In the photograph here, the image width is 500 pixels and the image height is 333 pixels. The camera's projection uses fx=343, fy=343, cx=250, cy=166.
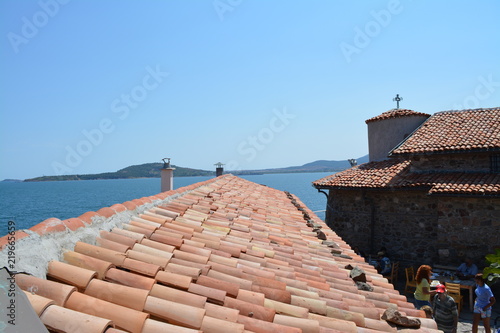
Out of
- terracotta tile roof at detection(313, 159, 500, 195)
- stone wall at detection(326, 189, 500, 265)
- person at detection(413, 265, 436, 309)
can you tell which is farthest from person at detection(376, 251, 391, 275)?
person at detection(413, 265, 436, 309)

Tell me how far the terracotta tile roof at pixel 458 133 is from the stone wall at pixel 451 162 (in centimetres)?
43

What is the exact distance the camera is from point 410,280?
12.2 m

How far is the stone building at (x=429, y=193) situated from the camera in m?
11.1

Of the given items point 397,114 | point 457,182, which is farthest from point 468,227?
point 397,114

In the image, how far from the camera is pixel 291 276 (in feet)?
11.6

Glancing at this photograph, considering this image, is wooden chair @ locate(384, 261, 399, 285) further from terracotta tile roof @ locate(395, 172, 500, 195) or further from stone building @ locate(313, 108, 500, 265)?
terracotta tile roof @ locate(395, 172, 500, 195)

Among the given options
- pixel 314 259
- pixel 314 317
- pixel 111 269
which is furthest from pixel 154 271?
pixel 314 259

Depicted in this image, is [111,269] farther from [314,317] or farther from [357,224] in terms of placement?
[357,224]

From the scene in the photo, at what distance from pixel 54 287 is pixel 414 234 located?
43.8 feet

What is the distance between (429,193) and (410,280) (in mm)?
3269

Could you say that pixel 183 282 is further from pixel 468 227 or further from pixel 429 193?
pixel 468 227

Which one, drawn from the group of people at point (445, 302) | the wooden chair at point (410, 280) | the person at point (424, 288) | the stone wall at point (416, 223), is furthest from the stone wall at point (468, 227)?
the person at point (424, 288)

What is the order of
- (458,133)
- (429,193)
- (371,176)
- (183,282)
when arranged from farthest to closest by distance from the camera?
(371,176)
(458,133)
(429,193)
(183,282)

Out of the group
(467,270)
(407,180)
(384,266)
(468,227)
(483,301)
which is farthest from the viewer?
(407,180)
